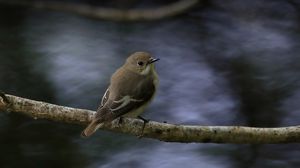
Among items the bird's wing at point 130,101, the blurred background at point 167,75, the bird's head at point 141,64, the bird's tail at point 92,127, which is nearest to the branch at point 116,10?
the blurred background at point 167,75

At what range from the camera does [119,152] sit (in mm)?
6828

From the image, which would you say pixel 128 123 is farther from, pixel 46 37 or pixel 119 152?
pixel 46 37

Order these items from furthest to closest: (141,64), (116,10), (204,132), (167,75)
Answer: (116,10) → (167,75) → (141,64) → (204,132)

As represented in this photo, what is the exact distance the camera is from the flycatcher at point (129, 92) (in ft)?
14.3

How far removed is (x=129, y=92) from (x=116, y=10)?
3760mm

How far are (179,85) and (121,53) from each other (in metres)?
0.70

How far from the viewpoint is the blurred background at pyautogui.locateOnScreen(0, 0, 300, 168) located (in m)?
6.79

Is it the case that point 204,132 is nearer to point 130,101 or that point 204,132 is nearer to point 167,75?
point 130,101

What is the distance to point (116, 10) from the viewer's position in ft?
27.4

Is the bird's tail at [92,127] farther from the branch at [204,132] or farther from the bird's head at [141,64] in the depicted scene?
the bird's head at [141,64]

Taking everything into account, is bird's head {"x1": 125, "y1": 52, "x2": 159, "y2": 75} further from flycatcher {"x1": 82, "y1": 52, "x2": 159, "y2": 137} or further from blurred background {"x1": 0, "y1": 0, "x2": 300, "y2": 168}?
blurred background {"x1": 0, "y1": 0, "x2": 300, "y2": 168}

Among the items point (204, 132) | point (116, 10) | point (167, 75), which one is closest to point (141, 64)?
point (204, 132)

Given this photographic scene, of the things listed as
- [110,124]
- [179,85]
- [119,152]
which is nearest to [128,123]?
[110,124]

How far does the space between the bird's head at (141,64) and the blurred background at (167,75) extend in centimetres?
187
